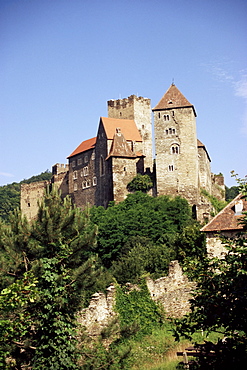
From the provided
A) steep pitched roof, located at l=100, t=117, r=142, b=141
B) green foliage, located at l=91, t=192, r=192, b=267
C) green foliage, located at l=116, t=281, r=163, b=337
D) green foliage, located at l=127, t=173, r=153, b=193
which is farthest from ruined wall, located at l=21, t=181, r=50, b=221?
green foliage, located at l=116, t=281, r=163, b=337

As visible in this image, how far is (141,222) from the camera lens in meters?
47.2

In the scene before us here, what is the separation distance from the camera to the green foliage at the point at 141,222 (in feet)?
148

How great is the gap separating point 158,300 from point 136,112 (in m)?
43.6

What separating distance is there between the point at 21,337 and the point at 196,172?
3425cm

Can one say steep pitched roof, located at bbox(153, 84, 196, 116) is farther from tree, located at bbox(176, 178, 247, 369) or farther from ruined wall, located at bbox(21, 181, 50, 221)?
tree, located at bbox(176, 178, 247, 369)

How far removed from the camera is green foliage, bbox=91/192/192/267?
45.2 m

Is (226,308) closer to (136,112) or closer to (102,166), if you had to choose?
(102,166)

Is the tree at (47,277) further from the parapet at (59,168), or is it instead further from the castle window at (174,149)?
the parapet at (59,168)

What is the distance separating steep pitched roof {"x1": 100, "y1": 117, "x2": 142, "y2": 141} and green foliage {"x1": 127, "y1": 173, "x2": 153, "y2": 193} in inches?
298

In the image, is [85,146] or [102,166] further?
→ [85,146]

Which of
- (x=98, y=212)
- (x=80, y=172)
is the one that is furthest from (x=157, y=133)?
(x=80, y=172)

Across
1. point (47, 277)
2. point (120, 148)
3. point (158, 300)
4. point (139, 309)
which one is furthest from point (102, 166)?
point (47, 277)

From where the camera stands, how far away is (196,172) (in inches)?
1996

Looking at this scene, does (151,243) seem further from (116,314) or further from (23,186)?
(23,186)
